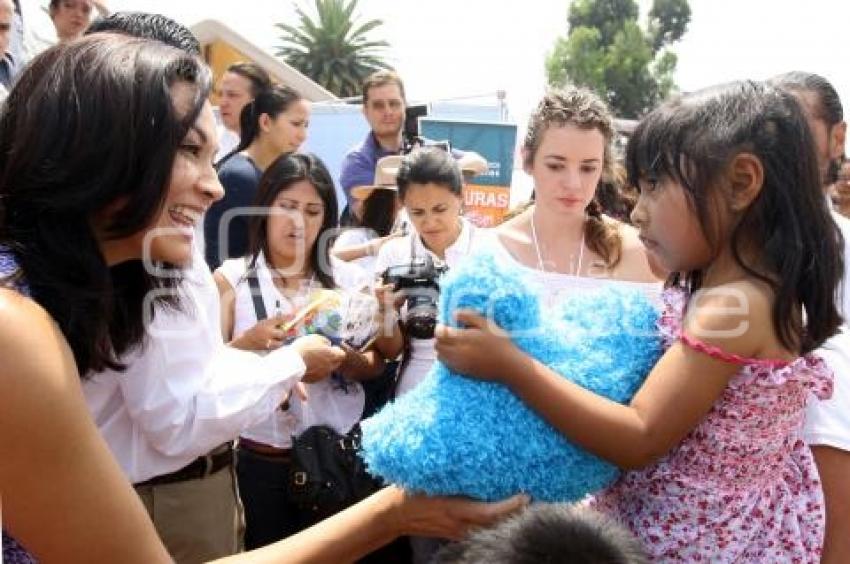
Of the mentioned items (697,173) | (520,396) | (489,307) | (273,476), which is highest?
(697,173)

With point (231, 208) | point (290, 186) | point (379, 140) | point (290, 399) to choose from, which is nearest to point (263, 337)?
point (290, 399)

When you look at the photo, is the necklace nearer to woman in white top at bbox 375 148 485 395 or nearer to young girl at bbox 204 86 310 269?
woman in white top at bbox 375 148 485 395

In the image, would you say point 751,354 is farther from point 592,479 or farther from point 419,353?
point 419,353

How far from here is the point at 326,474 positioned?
2580mm

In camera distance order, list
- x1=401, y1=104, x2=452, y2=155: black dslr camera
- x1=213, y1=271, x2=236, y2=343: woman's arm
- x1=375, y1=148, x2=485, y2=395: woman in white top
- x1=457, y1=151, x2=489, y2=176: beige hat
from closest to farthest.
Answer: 1. x1=213, y1=271, x2=236, y2=343: woman's arm
2. x1=375, y1=148, x2=485, y2=395: woman in white top
3. x1=457, y1=151, x2=489, y2=176: beige hat
4. x1=401, y1=104, x2=452, y2=155: black dslr camera

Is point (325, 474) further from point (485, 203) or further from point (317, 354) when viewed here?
point (485, 203)

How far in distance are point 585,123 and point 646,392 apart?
4.83 feet

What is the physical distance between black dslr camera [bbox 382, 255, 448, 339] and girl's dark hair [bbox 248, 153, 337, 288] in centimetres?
62

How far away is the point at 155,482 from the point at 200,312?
0.44 metres

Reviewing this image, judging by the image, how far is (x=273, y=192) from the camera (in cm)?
322

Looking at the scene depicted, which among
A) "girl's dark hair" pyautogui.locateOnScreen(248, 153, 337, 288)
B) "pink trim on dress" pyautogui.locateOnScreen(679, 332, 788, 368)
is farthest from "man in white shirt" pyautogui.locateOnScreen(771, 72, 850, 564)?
"girl's dark hair" pyautogui.locateOnScreen(248, 153, 337, 288)

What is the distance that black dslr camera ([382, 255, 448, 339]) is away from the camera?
7.88 ft

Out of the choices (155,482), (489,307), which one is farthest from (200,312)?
(489,307)

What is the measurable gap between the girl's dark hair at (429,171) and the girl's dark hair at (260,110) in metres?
1.12
